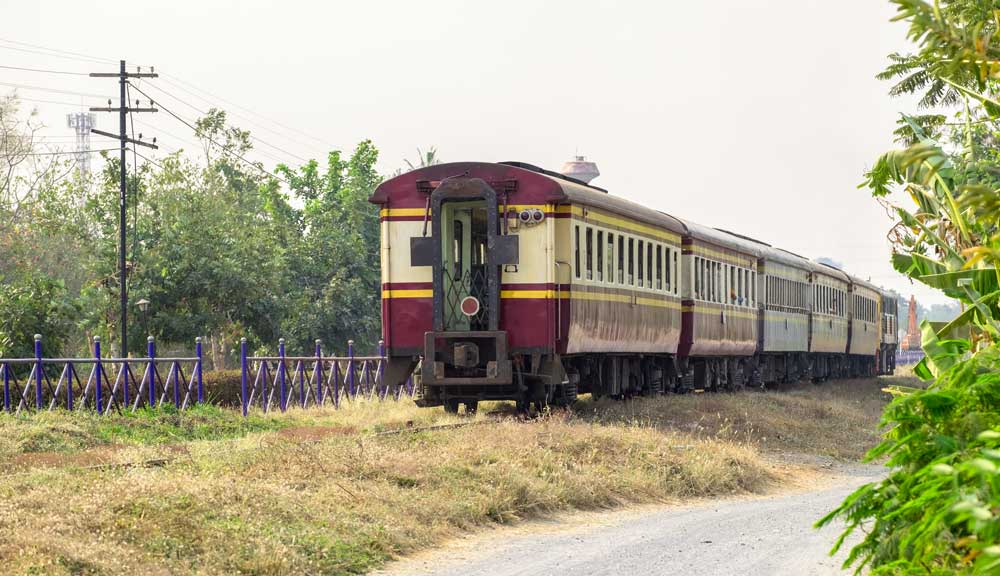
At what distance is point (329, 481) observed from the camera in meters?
12.5

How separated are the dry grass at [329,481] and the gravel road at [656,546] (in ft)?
1.34

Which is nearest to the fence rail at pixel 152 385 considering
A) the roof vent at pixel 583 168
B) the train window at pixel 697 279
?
the train window at pixel 697 279

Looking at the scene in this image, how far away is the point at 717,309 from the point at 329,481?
16.2 meters

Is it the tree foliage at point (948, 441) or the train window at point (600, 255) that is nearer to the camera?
the tree foliage at point (948, 441)

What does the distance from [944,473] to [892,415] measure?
109 cm

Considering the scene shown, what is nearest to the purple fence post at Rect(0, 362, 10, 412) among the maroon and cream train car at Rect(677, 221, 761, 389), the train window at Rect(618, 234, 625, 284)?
the train window at Rect(618, 234, 625, 284)

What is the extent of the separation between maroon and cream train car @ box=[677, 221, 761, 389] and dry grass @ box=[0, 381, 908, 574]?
4.14m

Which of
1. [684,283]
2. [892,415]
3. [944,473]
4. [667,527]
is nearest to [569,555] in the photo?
[667,527]

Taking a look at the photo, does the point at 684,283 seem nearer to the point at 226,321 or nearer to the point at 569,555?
the point at 569,555

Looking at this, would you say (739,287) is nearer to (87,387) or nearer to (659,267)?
(659,267)

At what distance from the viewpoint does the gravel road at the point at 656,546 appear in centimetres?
1013

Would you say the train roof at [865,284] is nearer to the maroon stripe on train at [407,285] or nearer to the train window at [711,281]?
the train window at [711,281]

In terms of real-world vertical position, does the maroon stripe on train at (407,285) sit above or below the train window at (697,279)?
below

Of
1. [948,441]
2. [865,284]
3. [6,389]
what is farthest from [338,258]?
[948,441]
